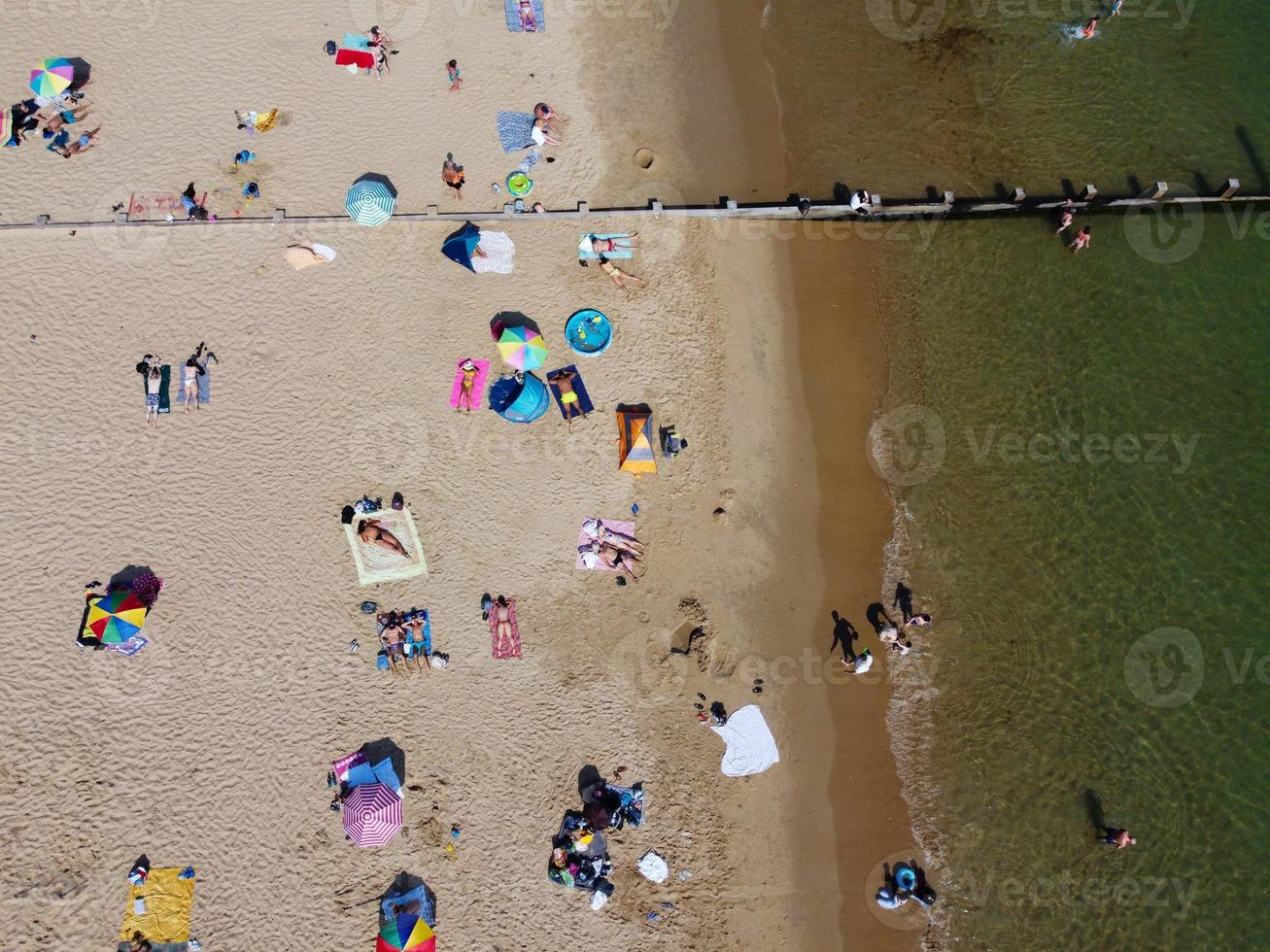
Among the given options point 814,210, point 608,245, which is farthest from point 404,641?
point 814,210

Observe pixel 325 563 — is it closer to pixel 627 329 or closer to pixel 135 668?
pixel 135 668

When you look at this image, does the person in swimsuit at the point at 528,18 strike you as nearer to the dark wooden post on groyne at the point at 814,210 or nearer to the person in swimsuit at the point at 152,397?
the dark wooden post on groyne at the point at 814,210

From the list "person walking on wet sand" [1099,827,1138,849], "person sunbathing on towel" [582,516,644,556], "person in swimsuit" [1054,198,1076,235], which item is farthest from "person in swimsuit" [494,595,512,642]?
"person in swimsuit" [1054,198,1076,235]

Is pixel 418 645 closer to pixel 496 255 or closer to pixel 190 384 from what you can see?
pixel 190 384

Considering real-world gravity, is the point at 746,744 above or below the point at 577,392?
below

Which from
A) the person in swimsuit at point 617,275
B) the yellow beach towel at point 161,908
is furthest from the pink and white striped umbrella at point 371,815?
the person in swimsuit at point 617,275

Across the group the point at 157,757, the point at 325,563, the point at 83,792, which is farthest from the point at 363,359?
the point at 83,792
